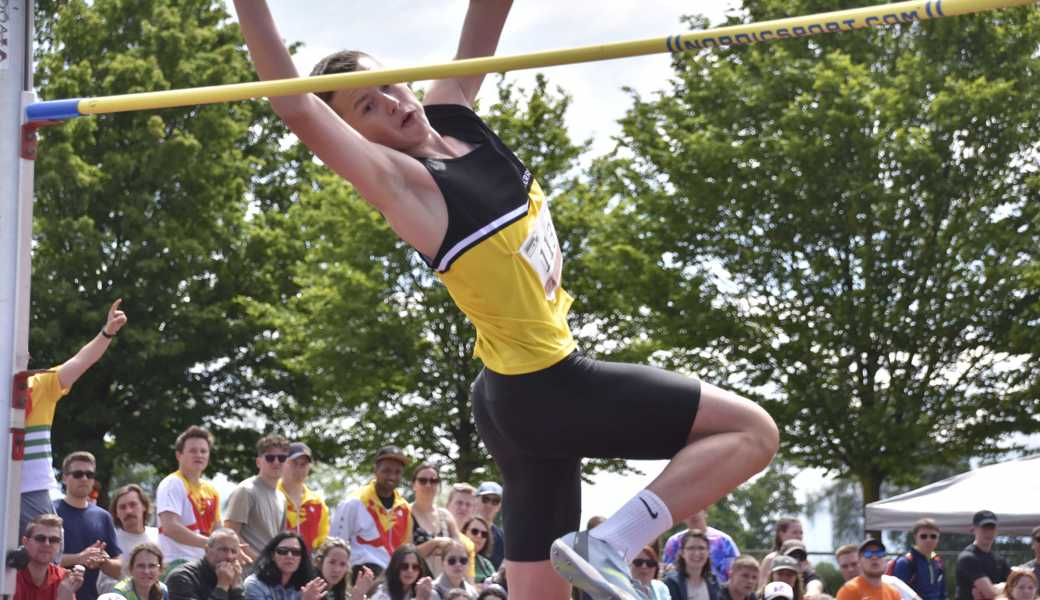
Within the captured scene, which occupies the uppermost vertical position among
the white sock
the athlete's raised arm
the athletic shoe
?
the athlete's raised arm

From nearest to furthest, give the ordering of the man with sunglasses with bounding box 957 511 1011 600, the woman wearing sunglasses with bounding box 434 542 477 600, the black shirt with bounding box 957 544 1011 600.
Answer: the woman wearing sunglasses with bounding box 434 542 477 600 < the man with sunglasses with bounding box 957 511 1011 600 < the black shirt with bounding box 957 544 1011 600

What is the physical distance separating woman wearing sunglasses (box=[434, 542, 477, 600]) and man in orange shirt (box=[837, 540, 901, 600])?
304 cm

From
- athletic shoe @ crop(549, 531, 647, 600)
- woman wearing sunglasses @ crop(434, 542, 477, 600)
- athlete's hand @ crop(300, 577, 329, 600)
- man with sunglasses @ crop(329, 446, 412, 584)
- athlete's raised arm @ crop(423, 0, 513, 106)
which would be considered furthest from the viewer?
man with sunglasses @ crop(329, 446, 412, 584)

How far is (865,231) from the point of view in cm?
2123

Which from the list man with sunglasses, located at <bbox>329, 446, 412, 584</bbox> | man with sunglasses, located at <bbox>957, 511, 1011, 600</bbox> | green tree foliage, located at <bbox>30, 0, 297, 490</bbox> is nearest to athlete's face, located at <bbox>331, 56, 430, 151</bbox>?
man with sunglasses, located at <bbox>329, 446, 412, 584</bbox>

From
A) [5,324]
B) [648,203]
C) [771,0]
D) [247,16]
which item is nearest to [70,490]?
[5,324]

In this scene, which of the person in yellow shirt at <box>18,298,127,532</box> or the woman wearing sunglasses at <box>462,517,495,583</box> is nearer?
the person in yellow shirt at <box>18,298,127,532</box>

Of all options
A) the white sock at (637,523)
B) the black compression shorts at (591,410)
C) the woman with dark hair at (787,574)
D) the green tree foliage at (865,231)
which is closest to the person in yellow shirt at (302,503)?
the woman with dark hair at (787,574)

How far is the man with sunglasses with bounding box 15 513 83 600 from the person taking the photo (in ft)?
23.1

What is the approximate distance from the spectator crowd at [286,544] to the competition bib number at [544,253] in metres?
3.83

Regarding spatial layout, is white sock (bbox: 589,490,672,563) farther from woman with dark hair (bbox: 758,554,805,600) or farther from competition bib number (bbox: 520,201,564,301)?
woman with dark hair (bbox: 758,554,805,600)

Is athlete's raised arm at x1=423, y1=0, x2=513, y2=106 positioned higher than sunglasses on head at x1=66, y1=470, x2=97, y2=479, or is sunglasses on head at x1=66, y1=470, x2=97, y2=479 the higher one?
athlete's raised arm at x1=423, y1=0, x2=513, y2=106

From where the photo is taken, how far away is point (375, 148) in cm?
352

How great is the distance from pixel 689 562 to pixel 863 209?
12.3m
